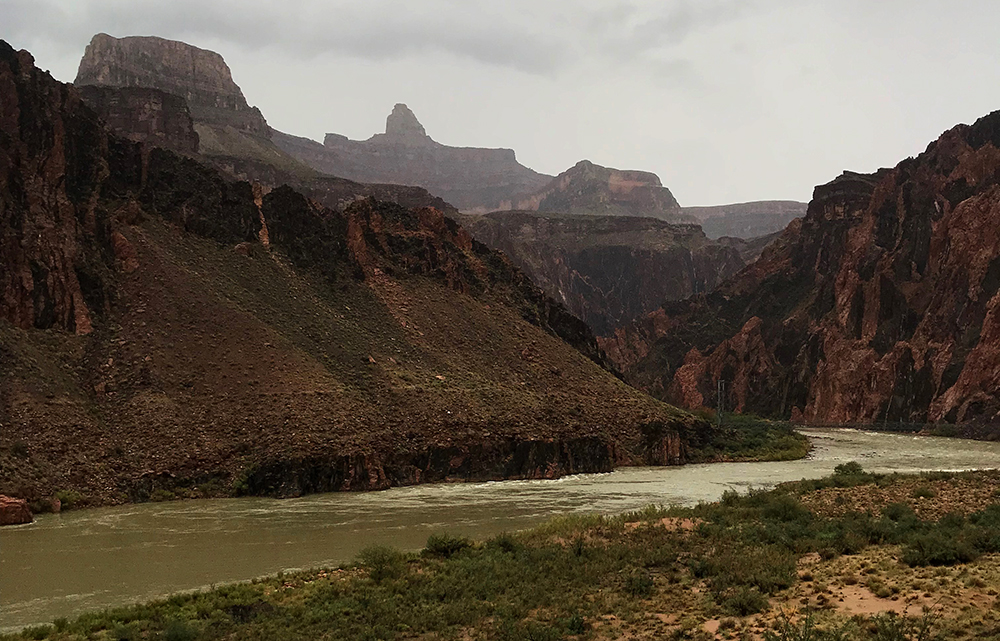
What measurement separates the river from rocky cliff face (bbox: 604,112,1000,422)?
49111 millimetres

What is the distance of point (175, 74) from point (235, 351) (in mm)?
149938

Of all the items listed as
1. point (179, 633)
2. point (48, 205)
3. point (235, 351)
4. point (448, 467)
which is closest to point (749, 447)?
point (448, 467)

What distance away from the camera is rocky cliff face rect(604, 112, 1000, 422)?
103625 millimetres

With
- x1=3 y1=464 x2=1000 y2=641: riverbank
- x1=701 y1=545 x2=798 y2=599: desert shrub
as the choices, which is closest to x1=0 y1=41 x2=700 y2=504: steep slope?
x1=3 y1=464 x2=1000 y2=641: riverbank

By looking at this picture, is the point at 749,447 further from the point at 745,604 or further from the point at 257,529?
the point at 745,604

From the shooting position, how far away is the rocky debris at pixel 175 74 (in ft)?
570

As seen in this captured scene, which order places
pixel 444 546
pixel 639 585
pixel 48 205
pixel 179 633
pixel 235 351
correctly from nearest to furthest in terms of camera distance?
pixel 179 633
pixel 639 585
pixel 444 546
pixel 235 351
pixel 48 205

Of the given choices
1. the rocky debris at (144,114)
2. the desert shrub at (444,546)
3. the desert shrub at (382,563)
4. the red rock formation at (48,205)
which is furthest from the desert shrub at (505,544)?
the rocky debris at (144,114)

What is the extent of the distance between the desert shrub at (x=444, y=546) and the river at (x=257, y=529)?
3084 mm

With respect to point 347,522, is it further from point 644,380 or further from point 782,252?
point 782,252

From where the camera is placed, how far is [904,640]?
1506 centimetres

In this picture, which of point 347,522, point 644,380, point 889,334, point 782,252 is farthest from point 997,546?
point 782,252

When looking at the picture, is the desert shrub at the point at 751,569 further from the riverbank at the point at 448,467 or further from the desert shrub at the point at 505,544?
the riverbank at the point at 448,467

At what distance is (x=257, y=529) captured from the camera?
116 ft
